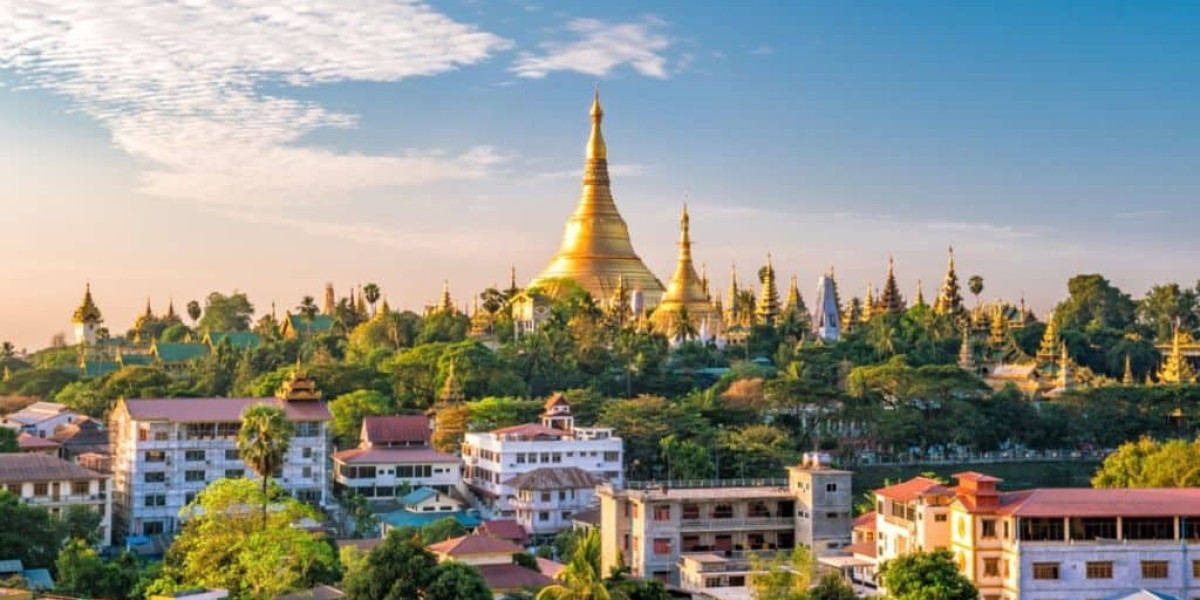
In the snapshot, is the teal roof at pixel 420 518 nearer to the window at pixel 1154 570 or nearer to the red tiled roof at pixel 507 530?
the red tiled roof at pixel 507 530

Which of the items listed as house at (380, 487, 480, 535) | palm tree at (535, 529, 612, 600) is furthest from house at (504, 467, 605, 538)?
palm tree at (535, 529, 612, 600)

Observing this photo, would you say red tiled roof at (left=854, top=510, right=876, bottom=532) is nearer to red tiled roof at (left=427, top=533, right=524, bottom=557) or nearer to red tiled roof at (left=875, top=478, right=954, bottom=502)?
red tiled roof at (left=875, top=478, right=954, bottom=502)

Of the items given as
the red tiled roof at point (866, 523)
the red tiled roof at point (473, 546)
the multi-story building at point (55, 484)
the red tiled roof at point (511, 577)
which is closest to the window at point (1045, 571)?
the red tiled roof at point (866, 523)

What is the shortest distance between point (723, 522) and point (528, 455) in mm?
14591

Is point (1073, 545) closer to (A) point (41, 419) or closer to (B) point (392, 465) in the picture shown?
(B) point (392, 465)

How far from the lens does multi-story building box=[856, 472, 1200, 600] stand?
35375 mm

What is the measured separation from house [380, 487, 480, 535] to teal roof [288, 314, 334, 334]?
126 feet

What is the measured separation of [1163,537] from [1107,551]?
4.38ft

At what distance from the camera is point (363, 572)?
108 feet

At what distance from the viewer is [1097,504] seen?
36.1 metres

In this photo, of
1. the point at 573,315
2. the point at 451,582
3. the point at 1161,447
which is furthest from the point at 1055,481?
the point at 451,582

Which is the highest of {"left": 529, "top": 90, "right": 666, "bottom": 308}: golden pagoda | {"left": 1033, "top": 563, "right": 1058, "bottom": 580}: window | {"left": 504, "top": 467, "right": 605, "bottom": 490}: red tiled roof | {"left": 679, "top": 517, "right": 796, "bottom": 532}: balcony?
{"left": 529, "top": 90, "right": 666, "bottom": 308}: golden pagoda

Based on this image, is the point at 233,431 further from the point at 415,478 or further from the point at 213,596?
the point at 213,596

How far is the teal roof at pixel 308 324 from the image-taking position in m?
90.9
